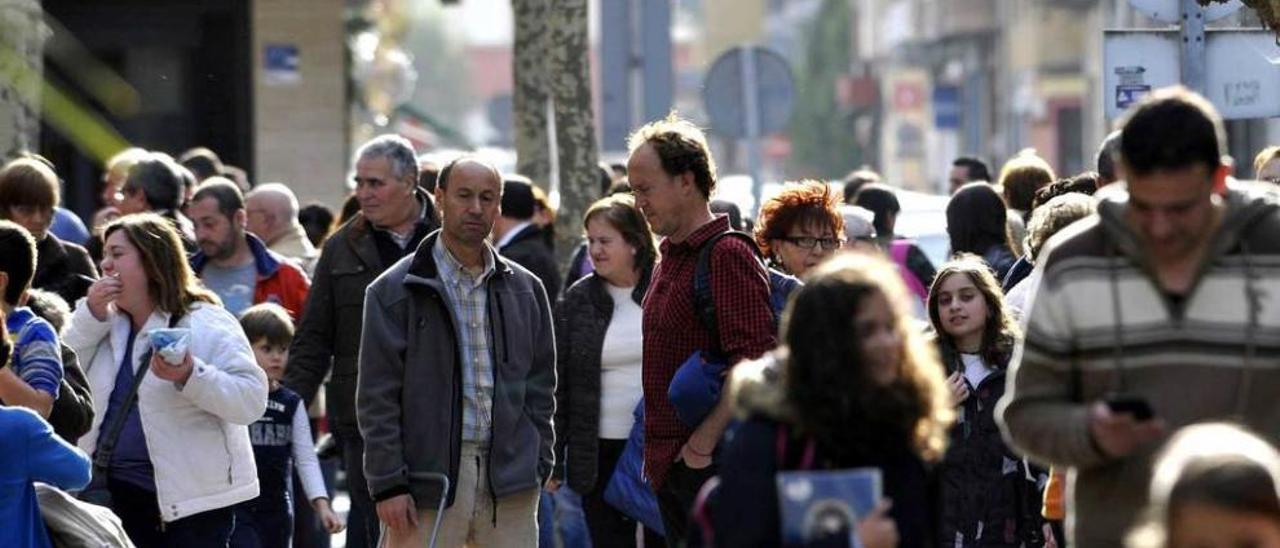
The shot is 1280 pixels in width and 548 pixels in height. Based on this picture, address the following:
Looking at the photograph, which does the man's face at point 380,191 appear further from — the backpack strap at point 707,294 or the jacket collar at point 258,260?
the backpack strap at point 707,294

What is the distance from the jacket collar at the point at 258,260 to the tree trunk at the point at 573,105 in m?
6.06

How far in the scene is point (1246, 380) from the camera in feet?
17.1

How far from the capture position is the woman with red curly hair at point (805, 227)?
8.95 meters

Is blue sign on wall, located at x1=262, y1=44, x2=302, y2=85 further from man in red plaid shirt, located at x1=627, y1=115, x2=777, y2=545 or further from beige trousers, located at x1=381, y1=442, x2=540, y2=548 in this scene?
man in red plaid shirt, located at x1=627, y1=115, x2=777, y2=545

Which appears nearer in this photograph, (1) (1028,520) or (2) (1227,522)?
(2) (1227,522)

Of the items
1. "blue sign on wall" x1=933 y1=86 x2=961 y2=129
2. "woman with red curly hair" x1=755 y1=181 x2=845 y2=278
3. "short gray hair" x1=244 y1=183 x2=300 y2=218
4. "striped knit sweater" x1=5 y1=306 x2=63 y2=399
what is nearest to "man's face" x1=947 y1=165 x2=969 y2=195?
"short gray hair" x1=244 y1=183 x2=300 y2=218

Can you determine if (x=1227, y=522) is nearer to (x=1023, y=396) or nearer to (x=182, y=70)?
(x=1023, y=396)

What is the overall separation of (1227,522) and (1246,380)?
0.67m

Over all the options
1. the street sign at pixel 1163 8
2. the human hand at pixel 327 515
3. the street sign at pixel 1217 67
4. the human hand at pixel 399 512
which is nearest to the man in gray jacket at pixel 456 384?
the human hand at pixel 399 512

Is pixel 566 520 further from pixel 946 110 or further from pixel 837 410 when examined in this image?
pixel 946 110

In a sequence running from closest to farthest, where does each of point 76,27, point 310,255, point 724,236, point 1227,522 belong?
1. point 1227,522
2. point 724,236
3. point 310,255
4. point 76,27

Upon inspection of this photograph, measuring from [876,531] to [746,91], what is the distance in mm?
14704

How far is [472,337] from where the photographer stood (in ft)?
27.2

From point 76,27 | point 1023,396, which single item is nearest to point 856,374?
point 1023,396
